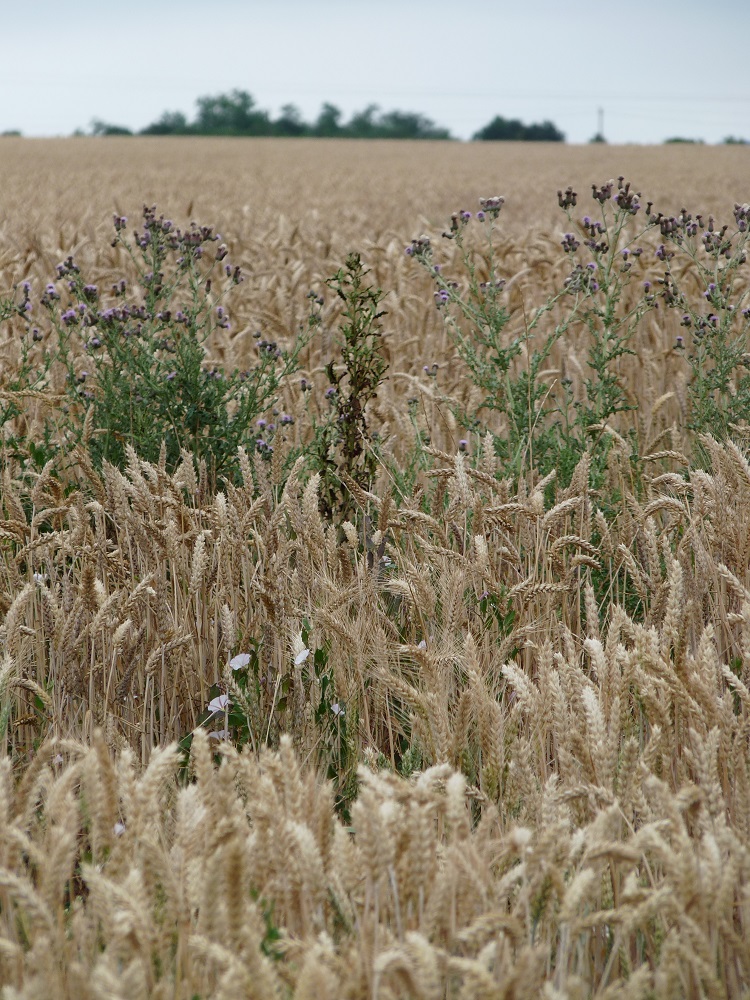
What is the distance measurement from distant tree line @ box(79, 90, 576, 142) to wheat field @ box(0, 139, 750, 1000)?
75446 mm

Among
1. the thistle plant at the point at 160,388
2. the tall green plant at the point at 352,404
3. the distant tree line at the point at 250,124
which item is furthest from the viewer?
the distant tree line at the point at 250,124

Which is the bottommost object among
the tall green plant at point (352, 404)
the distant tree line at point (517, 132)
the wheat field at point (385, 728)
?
the wheat field at point (385, 728)

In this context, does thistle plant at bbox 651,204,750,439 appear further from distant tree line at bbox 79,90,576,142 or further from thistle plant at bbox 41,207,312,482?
distant tree line at bbox 79,90,576,142

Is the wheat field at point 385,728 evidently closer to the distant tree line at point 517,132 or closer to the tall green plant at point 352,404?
the tall green plant at point 352,404

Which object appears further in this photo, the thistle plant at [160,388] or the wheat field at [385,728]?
the thistle plant at [160,388]

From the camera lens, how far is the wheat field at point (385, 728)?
1.29 meters

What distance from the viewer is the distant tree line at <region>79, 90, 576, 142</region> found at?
76188 millimetres

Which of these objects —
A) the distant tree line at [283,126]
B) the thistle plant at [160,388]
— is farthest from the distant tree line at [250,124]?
the thistle plant at [160,388]

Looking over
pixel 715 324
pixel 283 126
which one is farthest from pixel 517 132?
pixel 715 324

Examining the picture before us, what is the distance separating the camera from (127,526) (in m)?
2.66

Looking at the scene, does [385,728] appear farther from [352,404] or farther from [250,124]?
[250,124]

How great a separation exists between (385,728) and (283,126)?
8032 centimetres

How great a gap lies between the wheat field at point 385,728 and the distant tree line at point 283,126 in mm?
75446

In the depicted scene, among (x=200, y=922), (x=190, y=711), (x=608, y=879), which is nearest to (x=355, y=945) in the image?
(x=200, y=922)
